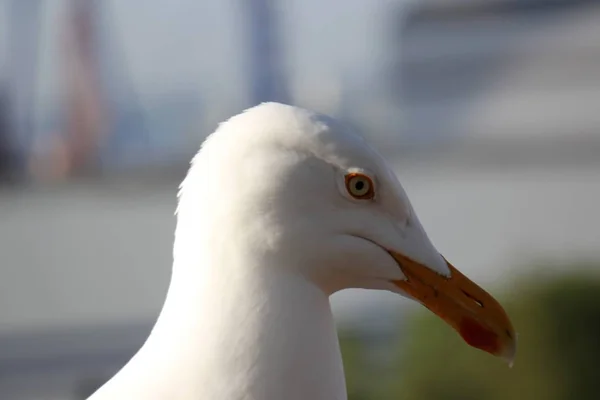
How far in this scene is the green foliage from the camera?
10.4 ft

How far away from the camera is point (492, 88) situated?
6016 millimetres

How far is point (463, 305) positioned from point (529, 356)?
7.10 ft

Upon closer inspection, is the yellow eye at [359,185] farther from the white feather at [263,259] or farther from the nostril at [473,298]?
the nostril at [473,298]

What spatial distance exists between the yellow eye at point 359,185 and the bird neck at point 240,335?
95mm

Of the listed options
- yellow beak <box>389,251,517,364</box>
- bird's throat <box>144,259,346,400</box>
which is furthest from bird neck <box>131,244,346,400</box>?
yellow beak <box>389,251,517,364</box>

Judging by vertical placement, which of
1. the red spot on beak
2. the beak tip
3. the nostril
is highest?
the nostril

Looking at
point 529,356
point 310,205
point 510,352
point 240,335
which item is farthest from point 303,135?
point 529,356

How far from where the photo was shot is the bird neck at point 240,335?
0.99 metres

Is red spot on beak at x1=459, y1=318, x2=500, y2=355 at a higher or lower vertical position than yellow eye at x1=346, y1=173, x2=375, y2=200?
lower

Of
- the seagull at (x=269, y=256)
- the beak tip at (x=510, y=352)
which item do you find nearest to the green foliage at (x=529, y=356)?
the beak tip at (x=510, y=352)

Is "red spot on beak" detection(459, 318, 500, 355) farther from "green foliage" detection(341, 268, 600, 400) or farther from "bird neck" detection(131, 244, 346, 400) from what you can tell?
"green foliage" detection(341, 268, 600, 400)

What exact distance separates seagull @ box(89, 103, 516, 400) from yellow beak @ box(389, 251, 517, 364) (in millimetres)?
14

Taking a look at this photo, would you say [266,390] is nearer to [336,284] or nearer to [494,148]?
[336,284]

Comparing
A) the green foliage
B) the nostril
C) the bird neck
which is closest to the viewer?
the bird neck
